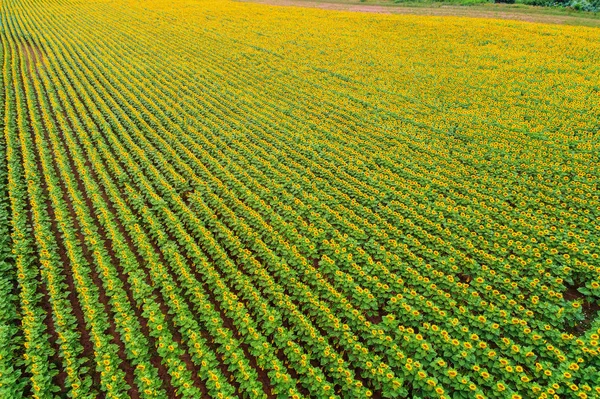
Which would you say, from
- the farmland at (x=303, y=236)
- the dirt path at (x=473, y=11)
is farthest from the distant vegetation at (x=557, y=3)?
the farmland at (x=303, y=236)

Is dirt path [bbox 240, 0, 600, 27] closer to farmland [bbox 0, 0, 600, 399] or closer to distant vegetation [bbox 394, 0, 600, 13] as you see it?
distant vegetation [bbox 394, 0, 600, 13]

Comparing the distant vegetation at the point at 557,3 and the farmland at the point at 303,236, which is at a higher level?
the distant vegetation at the point at 557,3

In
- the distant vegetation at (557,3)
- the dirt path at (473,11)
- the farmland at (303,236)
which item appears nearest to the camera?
the farmland at (303,236)

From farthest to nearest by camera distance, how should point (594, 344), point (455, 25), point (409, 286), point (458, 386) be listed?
1. point (455, 25)
2. point (409, 286)
3. point (594, 344)
4. point (458, 386)

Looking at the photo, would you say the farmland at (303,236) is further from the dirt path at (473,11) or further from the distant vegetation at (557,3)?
the distant vegetation at (557,3)

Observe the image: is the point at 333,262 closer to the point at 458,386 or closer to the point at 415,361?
the point at 415,361

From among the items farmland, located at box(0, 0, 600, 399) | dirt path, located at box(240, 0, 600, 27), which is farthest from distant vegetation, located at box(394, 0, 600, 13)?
farmland, located at box(0, 0, 600, 399)

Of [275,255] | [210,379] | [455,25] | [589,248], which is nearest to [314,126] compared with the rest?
[275,255]
